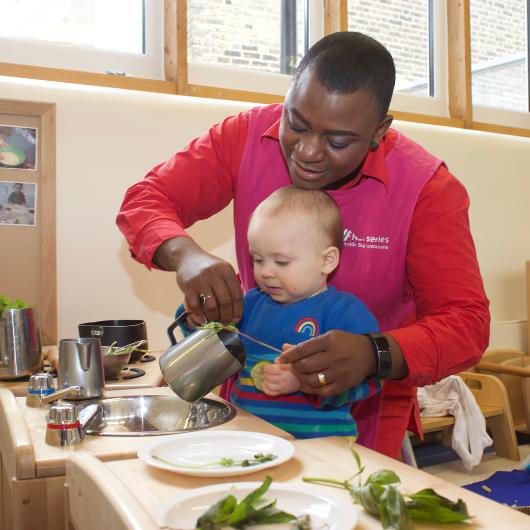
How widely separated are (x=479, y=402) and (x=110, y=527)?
3859 mm

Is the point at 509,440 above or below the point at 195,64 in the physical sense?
below

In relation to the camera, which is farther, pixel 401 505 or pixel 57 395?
pixel 57 395

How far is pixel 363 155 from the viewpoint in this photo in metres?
1.54

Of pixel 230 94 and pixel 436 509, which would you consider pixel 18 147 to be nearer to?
pixel 230 94

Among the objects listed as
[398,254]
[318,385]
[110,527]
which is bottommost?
[110,527]

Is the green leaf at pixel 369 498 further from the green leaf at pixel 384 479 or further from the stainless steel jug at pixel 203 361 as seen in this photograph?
the stainless steel jug at pixel 203 361

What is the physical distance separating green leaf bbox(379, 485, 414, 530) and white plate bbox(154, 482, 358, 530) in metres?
0.03

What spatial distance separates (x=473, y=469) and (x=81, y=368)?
10.3 ft

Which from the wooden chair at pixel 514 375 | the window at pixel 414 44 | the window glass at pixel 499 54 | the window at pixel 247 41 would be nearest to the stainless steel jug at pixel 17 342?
the window at pixel 247 41

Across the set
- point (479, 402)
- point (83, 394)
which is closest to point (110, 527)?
point (83, 394)

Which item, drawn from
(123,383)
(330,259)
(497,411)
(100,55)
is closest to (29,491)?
(330,259)

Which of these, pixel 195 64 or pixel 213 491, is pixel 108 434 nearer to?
pixel 213 491

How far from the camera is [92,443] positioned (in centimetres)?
127

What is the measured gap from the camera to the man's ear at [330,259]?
165 cm
